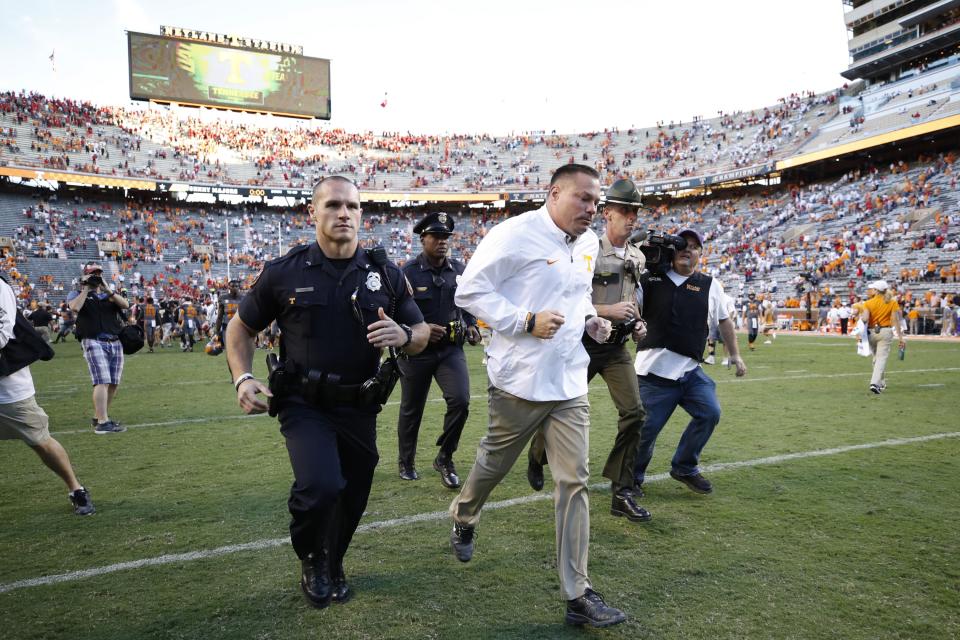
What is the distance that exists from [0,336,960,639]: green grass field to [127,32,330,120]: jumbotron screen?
49.9 metres

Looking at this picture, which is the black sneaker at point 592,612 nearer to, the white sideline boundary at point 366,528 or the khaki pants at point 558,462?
the khaki pants at point 558,462

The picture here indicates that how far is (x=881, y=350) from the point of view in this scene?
10.1m

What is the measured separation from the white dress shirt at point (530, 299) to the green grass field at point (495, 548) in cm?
107

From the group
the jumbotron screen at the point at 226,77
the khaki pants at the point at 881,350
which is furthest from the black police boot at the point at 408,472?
the jumbotron screen at the point at 226,77

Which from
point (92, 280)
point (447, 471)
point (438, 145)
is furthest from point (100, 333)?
point (438, 145)

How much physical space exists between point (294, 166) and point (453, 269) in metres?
49.9

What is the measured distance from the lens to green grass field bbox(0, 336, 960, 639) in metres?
2.92

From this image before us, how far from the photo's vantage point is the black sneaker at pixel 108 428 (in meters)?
7.27

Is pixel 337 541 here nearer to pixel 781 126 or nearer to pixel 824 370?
pixel 824 370

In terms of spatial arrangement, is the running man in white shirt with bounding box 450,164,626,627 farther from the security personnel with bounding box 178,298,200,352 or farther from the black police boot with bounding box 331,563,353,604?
the security personnel with bounding box 178,298,200,352

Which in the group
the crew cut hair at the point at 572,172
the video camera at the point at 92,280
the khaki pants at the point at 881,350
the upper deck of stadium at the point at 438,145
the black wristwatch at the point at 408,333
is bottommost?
the khaki pants at the point at 881,350

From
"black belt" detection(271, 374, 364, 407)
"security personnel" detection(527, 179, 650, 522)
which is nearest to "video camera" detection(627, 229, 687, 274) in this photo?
"security personnel" detection(527, 179, 650, 522)

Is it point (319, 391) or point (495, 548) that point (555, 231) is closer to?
point (319, 391)

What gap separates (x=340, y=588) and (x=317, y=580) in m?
0.15
